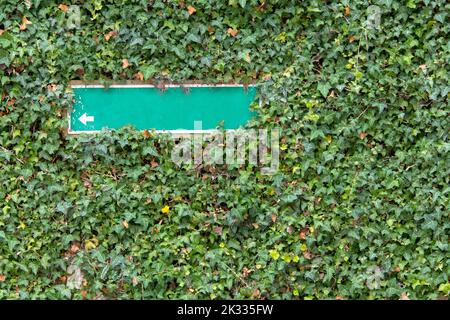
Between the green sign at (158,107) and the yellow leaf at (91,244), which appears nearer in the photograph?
the yellow leaf at (91,244)

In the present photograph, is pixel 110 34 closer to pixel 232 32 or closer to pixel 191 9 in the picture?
pixel 191 9

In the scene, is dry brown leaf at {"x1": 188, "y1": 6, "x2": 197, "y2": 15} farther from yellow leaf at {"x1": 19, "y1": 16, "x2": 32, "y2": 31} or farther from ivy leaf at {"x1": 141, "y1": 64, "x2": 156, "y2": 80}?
yellow leaf at {"x1": 19, "y1": 16, "x2": 32, "y2": 31}

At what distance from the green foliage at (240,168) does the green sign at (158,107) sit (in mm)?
105

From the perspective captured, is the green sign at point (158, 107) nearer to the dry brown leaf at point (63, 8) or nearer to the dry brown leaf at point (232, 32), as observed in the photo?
the dry brown leaf at point (232, 32)

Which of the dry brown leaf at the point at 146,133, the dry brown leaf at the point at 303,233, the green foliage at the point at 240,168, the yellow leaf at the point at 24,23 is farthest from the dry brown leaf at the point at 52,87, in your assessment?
the dry brown leaf at the point at 303,233

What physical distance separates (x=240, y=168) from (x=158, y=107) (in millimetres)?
765

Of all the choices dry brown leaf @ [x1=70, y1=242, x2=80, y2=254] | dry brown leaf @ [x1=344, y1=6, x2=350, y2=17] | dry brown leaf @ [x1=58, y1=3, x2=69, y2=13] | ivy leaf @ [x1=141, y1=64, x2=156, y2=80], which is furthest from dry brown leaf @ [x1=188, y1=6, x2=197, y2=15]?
dry brown leaf @ [x1=70, y1=242, x2=80, y2=254]

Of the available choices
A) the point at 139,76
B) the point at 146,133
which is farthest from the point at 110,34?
the point at 146,133

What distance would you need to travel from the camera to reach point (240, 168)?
6.01 metres

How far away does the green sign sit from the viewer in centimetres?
602

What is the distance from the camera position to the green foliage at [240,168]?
5.91 metres

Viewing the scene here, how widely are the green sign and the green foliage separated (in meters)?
0.10

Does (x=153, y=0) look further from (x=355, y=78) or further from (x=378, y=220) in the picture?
(x=378, y=220)

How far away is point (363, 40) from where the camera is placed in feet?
19.6
